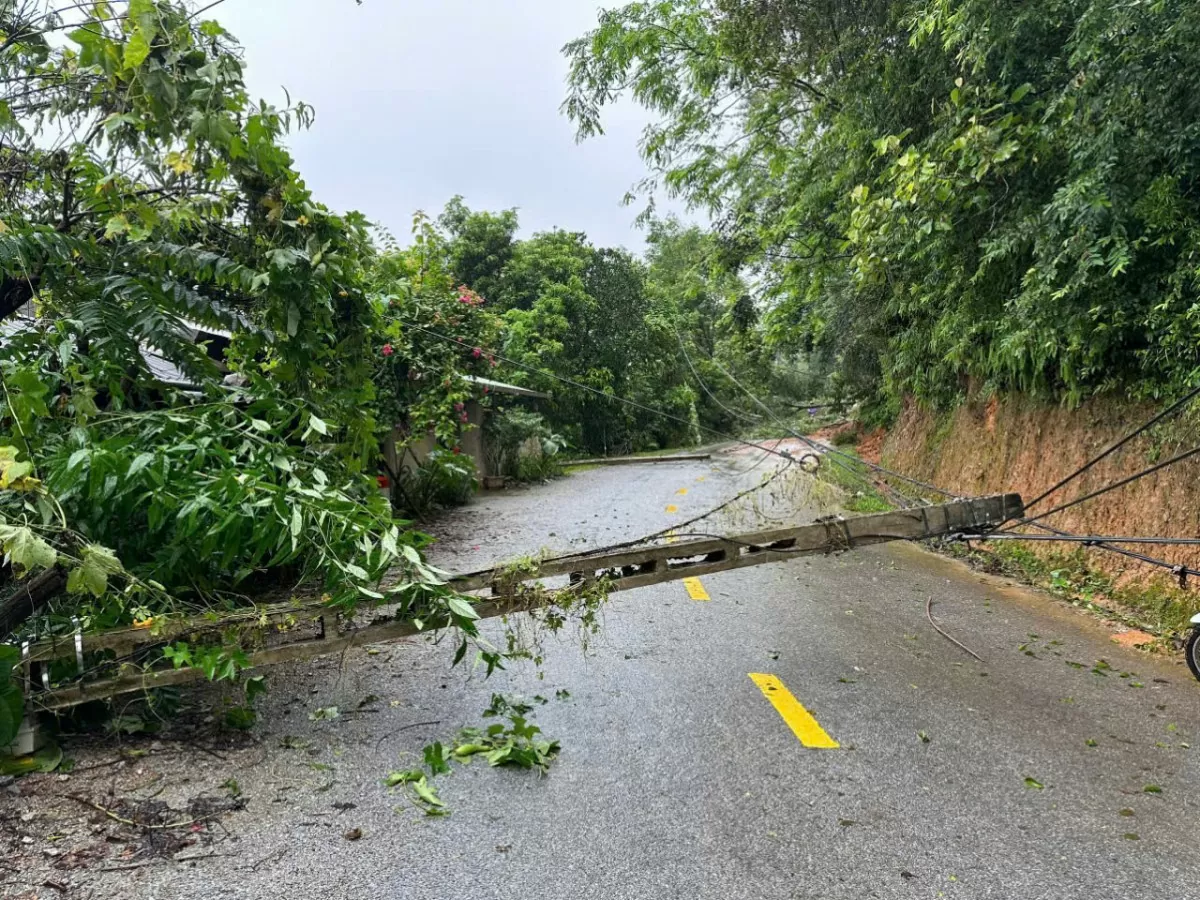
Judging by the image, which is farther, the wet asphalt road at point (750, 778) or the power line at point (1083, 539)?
the power line at point (1083, 539)

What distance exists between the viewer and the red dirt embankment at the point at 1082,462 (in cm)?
622

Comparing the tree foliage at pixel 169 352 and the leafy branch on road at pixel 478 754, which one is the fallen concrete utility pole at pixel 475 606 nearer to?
the tree foliage at pixel 169 352

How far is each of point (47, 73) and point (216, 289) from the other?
64.7 inches

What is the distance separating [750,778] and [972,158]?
5754 millimetres

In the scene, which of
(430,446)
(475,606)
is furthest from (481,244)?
(475,606)

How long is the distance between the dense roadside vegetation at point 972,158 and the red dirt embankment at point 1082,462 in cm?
35

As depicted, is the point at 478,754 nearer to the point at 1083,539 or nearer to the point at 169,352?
the point at 169,352

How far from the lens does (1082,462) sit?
7.68 meters

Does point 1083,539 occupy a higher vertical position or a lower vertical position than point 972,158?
lower

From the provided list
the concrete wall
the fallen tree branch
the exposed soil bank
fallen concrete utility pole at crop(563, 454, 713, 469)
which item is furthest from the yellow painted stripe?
fallen concrete utility pole at crop(563, 454, 713, 469)

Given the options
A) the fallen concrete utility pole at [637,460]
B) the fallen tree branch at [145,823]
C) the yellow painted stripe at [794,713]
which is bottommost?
the yellow painted stripe at [794,713]

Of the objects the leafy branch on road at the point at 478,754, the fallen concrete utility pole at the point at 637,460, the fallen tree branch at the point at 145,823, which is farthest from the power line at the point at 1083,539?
the fallen concrete utility pole at the point at 637,460

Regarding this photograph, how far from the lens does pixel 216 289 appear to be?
17.3 ft

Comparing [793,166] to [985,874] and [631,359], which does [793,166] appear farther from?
[631,359]
